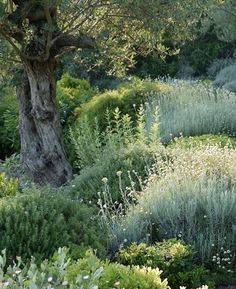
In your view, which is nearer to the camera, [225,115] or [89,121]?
[225,115]

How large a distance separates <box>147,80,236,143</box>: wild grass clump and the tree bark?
162 centimetres

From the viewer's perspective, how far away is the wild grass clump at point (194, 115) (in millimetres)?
10219

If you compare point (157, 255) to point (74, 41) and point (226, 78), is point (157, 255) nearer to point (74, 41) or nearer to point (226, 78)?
point (74, 41)

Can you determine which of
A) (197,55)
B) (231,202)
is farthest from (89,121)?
(197,55)

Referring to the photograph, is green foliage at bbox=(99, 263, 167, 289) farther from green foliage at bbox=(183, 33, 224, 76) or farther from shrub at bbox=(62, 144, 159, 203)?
green foliage at bbox=(183, 33, 224, 76)

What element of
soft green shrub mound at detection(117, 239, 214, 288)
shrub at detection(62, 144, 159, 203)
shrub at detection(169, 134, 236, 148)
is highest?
shrub at detection(169, 134, 236, 148)

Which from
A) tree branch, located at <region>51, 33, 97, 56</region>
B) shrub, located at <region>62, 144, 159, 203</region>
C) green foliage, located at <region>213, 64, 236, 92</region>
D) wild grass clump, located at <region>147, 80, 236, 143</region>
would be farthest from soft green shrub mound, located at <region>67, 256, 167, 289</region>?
green foliage, located at <region>213, 64, 236, 92</region>

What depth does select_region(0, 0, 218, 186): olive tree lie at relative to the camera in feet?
26.8

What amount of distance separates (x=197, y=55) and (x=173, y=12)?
17.8 m

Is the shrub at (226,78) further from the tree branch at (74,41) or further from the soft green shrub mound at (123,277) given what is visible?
the soft green shrub mound at (123,277)

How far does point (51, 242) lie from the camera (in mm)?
5203

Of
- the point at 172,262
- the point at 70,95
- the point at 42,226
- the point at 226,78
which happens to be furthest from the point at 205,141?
the point at 226,78

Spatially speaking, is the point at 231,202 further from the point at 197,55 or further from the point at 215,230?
the point at 197,55

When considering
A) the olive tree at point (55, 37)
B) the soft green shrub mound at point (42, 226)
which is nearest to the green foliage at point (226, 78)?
the olive tree at point (55, 37)
